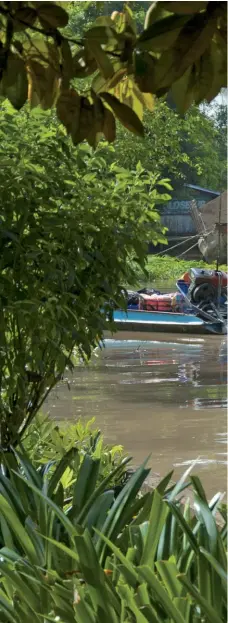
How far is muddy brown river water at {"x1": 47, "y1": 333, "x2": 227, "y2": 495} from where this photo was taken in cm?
1084

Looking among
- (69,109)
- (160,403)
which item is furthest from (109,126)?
(160,403)

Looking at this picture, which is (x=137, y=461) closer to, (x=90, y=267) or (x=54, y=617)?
(x=90, y=267)

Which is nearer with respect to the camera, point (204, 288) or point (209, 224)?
point (204, 288)

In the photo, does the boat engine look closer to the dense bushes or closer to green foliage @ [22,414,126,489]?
green foliage @ [22,414,126,489]

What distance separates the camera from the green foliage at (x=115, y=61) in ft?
5.13

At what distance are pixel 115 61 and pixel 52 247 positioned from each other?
3.18 metres

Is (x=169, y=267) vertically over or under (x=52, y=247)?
under

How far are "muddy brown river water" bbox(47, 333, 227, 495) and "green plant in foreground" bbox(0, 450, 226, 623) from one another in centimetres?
414

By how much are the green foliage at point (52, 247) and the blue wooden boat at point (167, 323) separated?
2055 centimetres

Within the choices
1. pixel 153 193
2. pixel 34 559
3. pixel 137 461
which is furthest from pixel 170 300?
pixel 34 559

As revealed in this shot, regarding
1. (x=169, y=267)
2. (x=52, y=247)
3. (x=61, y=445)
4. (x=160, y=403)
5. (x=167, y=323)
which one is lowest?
(x=160, y=403)

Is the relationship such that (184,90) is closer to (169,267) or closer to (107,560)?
(107,560)

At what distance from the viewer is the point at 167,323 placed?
26922mm

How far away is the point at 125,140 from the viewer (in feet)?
66.7
